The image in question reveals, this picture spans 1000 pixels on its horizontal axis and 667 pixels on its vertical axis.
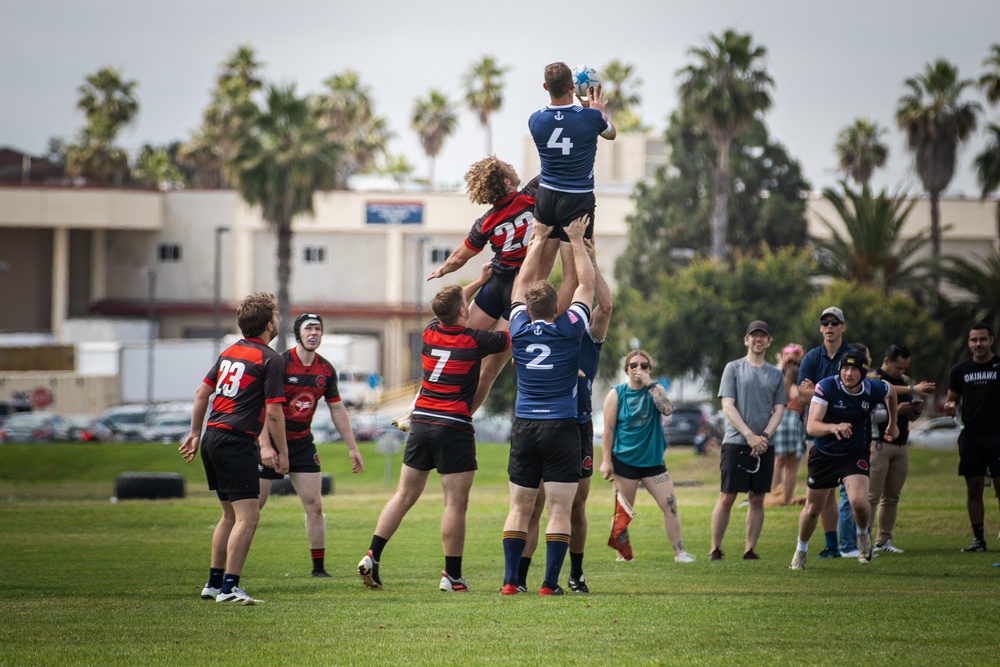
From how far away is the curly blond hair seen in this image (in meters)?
10.7

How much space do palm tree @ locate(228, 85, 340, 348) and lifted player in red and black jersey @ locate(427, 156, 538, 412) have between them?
151 feet

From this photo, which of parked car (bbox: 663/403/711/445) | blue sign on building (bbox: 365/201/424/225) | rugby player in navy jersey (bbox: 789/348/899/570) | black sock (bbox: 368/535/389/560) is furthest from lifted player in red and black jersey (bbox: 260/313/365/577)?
blue sign on building (bbox: 365/201/424/225)

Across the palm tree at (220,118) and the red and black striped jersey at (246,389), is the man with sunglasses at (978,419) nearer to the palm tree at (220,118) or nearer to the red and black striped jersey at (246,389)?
the red and black striped jersey at (246,389)

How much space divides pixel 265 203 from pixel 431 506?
37412 mm

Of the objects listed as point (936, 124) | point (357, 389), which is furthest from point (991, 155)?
point (357, 389)

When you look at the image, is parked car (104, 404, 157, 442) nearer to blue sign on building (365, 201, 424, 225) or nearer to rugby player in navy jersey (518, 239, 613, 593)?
blue sign on building (365, 201, 424, 225)

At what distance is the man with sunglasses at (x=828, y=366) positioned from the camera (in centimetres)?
1299

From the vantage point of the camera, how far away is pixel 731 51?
193 ft

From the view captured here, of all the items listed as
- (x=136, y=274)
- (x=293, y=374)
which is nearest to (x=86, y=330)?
(x=136, y=274)

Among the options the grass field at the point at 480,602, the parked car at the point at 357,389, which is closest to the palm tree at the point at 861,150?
the parked car at the point at 357,389

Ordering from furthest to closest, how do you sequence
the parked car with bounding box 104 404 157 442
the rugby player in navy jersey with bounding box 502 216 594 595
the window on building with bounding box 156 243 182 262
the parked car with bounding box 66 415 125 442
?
the window on building with bounding box 156 243 182 262, the parked car with bounding box 104 404 157 442, the parked car with bounding box 66 415 125 442, the rugby player in navy jersey with bounding box 502 216 594 595

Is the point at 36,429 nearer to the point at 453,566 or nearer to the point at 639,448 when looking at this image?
the point at 639,448

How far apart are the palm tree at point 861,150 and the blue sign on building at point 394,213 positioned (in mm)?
28943

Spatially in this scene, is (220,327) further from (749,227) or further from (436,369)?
(436,369)
